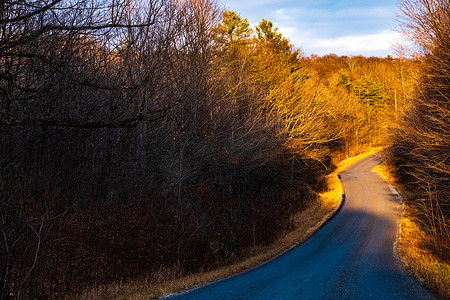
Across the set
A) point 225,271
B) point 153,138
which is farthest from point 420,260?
point 153,138

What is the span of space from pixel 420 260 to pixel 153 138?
12.6 meters

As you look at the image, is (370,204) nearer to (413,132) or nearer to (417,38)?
(413,132)

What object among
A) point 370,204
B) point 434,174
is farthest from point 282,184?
point 434,174

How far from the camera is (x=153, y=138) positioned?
63.3ft

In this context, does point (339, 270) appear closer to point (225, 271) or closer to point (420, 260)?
point (420, 260)

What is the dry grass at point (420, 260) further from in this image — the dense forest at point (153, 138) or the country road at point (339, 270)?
the dense forest at point (153, 138)

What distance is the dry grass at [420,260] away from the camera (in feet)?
33.3

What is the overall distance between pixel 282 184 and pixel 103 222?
1911cm

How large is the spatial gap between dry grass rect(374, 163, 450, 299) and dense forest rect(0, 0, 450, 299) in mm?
1036

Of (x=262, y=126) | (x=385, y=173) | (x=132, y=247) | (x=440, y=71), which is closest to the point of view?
(x=132, y=247)

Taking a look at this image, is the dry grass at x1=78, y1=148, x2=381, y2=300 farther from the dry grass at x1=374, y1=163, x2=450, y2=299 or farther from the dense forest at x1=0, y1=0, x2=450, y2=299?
the dry grass at x1=374, y1=163, x2=450, y2=299

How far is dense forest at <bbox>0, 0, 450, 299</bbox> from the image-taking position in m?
8.58

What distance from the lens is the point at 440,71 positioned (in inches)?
661

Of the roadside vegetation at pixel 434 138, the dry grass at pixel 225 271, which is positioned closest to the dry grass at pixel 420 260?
the roadside vegetation at pixel 434 138
